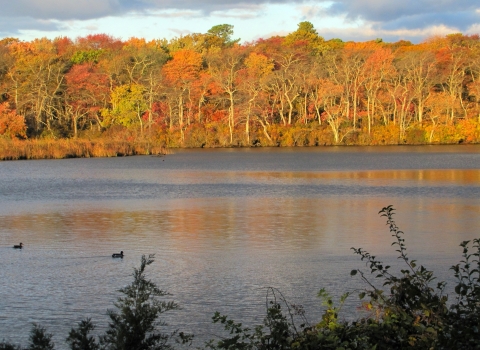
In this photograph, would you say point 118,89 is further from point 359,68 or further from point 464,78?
point 464,78

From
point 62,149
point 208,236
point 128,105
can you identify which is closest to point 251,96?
point 128,105

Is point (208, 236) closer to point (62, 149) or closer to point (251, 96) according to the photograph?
point (62, 149)

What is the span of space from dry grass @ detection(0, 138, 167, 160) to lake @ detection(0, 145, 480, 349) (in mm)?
13034

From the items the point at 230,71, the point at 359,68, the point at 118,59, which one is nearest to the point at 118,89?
the point at 118,59

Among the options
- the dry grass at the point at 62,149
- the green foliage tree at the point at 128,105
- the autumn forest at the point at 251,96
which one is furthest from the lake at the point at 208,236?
the green foliage tree at the point at 128,105

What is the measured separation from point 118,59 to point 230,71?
9845mm

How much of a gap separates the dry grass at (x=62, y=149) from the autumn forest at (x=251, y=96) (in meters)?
9.95

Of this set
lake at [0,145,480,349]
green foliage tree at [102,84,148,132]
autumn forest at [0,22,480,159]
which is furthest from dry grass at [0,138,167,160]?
lake at [0,145,480,349]

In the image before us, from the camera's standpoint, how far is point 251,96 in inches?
2228

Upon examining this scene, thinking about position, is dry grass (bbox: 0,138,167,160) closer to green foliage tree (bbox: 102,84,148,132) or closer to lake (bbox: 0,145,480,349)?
green foliage tree (bbox: 102,84,148,132)

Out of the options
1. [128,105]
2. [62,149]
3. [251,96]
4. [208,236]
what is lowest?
[208,236]

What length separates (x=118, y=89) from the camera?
190 ft

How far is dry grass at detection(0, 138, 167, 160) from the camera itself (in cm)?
4066

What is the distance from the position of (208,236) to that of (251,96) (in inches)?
1729
